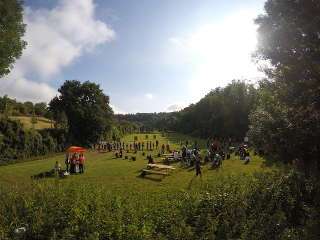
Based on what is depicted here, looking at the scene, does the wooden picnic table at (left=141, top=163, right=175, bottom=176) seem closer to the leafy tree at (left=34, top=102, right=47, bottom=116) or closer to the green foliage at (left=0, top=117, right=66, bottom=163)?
the green foliage at (left=0, top=117, right=66, bottom=163)

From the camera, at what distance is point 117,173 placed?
33812 mm

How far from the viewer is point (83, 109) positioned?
7300 centimetres

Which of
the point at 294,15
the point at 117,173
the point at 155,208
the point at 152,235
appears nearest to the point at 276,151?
the point at 294,15

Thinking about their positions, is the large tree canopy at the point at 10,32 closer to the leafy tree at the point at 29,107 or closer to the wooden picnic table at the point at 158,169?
the wooden picnic table at the point at 158,169

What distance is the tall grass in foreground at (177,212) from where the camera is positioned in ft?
42.3

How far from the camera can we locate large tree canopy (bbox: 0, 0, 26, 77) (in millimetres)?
32312

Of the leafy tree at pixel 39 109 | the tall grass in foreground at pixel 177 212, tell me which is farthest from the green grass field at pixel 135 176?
the leafy tree at pixel 39 109

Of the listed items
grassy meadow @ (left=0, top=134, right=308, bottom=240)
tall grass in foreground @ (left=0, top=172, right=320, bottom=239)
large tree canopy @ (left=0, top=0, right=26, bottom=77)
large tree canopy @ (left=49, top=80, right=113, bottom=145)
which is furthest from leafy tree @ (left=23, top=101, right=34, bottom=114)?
tall grass in foreground @ (left=0, top=172, right=320, bottom=239)

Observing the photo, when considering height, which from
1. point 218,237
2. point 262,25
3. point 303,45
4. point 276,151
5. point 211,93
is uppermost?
point 211,93

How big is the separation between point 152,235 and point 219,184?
571 centimetres

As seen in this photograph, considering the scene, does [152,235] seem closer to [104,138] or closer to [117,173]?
[117,173]

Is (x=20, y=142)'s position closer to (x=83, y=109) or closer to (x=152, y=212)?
(x=83, y=109)

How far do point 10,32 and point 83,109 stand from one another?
40.4 m

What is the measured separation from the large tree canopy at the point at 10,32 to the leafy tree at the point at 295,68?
70.0 ft
